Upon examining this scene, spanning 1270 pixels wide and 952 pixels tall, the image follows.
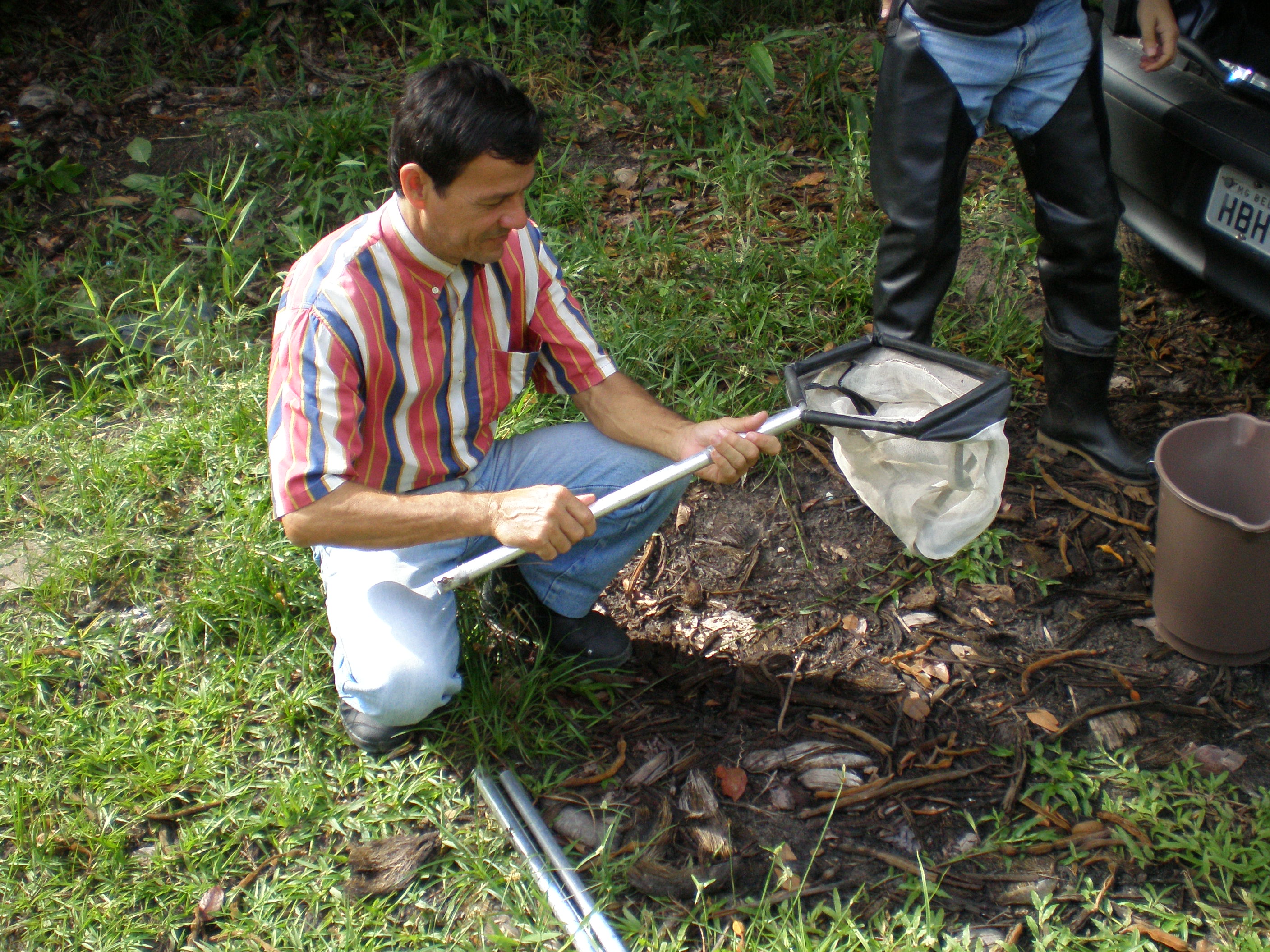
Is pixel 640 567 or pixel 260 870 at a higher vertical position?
pixel 640 567

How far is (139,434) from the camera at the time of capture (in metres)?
3.20

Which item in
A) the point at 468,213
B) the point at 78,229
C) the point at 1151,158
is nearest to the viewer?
the point at 468,213

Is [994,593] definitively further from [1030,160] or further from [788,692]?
[1030,160]

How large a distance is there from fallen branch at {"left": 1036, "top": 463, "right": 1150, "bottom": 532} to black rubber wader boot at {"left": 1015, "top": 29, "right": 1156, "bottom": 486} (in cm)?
13

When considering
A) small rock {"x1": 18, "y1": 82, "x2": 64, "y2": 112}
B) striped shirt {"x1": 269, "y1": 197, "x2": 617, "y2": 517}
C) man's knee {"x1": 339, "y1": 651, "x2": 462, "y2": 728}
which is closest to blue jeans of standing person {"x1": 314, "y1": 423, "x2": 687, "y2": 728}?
man's knee {"x1": 339, "y1": 651, "x2": 462, "y2": 728}

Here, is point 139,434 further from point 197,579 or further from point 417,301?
point 417,301

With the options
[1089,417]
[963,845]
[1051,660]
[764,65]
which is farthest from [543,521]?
[764,65]

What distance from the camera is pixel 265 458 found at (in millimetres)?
3137

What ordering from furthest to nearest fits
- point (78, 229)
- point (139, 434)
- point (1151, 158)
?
point (78, 229)
point (139, 434)
point (1151, 158)

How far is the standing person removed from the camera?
2.55 metres

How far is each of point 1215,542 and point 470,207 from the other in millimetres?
1696

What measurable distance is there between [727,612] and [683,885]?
785 mm

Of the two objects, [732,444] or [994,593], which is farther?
[994,593]

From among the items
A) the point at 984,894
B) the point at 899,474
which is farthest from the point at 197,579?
the point at 984,894
